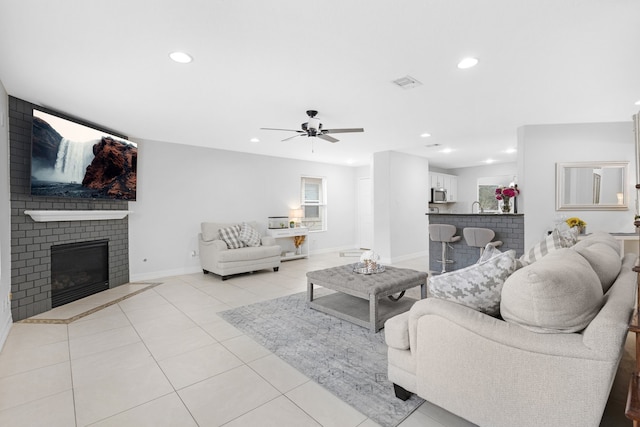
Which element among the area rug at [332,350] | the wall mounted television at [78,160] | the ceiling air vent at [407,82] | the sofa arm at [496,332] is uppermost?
the ceiling air vent at [407,82]

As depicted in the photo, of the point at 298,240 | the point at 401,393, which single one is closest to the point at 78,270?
the point at 298,240

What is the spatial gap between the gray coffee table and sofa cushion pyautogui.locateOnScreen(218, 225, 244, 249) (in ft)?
7.79

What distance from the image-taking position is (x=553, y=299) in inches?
51.4

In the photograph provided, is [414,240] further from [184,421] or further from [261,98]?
[184,421]

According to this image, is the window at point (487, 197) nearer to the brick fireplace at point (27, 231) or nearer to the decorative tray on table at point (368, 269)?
the decorative tray on table at point (368, 269)

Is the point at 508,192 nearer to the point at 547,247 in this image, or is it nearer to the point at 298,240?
the point at 547,247

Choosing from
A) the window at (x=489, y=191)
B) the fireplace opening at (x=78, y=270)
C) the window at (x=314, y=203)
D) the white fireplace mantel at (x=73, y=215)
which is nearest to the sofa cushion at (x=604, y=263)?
the white fireplace mantel at (x=73, y=215)

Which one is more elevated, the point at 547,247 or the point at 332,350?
the point at 547,247

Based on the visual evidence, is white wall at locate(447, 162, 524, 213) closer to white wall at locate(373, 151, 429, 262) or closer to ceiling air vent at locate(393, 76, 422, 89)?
white wall at locate(373, 151, 429, 262)

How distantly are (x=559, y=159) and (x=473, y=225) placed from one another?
1.53 metres

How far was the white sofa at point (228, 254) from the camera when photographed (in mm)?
5117

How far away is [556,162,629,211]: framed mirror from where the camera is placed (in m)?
4.42

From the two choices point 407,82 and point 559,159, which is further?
point 559,159

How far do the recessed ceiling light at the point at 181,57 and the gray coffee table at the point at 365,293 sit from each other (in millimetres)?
2498
